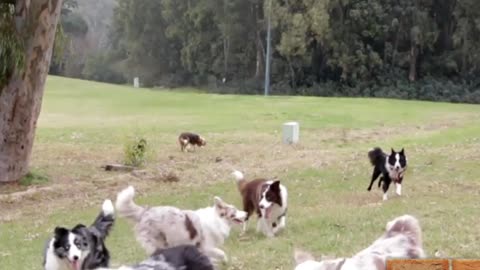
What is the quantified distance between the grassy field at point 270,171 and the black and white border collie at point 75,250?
128 cm

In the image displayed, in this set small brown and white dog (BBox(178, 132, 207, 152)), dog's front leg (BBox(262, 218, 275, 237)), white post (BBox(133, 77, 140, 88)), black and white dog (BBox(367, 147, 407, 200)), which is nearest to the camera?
dog's front leg (BBox(262, 218, 275, 237))

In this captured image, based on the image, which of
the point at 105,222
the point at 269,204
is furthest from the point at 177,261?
the point at 269,204

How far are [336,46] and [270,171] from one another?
119 ft

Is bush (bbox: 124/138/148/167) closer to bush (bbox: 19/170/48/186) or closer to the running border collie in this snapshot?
bush (bbox: 19/170/48/186)

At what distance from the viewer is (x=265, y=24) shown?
59.3 meters

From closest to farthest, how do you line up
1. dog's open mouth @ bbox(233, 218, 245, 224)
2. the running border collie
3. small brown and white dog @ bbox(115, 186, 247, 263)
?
1. the running border collie
2. small brown and white dog @ bbox(115, 186, 247, 263)
3. dog's open mouth @ bbox(233, 218, 245, 224)

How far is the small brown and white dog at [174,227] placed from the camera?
803 centimetres

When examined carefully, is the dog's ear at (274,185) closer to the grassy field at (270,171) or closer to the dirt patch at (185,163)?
the grassy field at (270,171)

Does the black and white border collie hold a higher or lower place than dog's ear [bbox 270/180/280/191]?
lower

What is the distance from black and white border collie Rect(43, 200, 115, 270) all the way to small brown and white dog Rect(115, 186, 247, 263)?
85cm

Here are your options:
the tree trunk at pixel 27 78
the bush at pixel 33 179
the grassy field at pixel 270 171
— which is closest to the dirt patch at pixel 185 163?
the grassy field at pixel 270 171

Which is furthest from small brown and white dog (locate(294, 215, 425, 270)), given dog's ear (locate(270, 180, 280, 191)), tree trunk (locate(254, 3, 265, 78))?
tree trunk (locate(254, 3, 265, 78))

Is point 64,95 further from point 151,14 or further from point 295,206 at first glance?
point 295,206

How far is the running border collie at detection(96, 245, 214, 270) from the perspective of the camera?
5.29 meters
